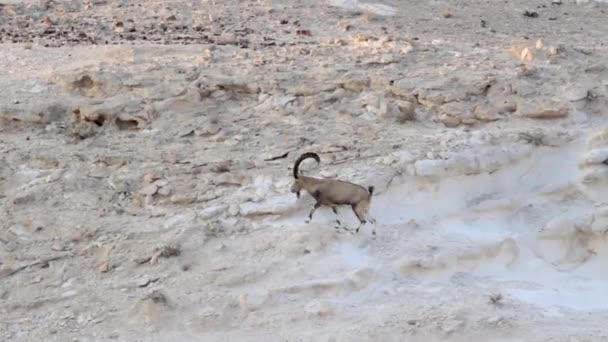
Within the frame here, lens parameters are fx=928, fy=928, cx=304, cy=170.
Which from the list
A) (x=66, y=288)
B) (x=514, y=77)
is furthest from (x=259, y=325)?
(x=514, y=77)

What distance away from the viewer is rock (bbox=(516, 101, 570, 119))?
8250 millimetres

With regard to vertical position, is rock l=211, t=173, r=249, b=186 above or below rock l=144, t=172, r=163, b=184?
above

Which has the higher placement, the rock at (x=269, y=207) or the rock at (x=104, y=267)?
the rock at (x=269, y=207)

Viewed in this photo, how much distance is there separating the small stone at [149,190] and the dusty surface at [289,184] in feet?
0.28

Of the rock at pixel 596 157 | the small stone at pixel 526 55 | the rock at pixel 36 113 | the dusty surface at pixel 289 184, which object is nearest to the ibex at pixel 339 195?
the dusty surface at pixel 289 184

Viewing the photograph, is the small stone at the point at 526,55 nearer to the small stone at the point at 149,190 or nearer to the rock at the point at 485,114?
the rock at the point at 485,114

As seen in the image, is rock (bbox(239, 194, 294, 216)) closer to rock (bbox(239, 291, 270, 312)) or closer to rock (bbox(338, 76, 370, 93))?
rock (bbox(239, 291, 270, 312))

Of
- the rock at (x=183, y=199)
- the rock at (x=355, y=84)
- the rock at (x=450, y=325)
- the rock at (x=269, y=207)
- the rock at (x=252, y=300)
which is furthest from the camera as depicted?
the rock at (x=355, y=84)

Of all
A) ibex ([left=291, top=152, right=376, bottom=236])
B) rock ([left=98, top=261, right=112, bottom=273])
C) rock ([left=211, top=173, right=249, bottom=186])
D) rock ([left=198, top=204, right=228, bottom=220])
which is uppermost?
ibex ([left=291, top=152, right=376, bottom=236])

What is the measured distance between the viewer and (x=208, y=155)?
25.4ft

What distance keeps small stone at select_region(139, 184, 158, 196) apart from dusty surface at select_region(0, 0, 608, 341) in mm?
84

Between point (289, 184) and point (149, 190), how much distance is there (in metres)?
1.10

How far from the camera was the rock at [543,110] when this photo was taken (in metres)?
8.25

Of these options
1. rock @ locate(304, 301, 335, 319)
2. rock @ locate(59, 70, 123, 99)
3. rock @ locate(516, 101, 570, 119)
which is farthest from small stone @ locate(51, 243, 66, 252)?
rock @ locate(516, 101, 570, 119)
